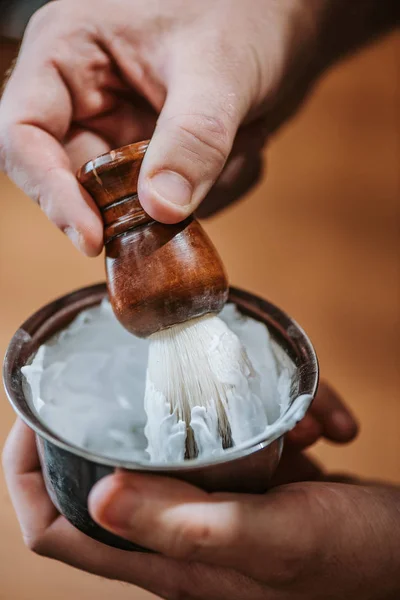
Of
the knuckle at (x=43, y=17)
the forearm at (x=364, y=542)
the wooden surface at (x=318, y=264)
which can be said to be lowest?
the wooden surface at (x=318, y=264)

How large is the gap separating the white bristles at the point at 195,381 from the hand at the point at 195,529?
0.07m

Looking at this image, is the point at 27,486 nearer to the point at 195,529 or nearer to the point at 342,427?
the point at 195,529

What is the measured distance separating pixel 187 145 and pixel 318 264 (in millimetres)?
761

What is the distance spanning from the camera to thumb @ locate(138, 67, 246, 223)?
0.55m

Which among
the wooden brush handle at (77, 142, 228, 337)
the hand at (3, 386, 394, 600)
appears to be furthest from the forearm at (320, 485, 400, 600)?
the wooden brush handle at (77, 142, 228, 337)

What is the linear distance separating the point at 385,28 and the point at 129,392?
0.86m

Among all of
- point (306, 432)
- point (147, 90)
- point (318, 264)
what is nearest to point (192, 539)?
point (306, 432)

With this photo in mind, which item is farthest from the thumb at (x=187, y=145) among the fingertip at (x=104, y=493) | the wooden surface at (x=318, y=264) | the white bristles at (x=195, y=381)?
the wooden surface at (x=318, y=264)

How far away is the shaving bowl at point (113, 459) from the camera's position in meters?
0.51

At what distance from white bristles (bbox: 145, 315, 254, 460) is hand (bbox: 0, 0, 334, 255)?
103mm

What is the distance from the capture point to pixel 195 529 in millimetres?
510

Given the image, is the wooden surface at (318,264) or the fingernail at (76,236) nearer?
the fingernail at (76,236)

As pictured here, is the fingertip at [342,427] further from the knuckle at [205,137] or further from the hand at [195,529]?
the knuckle at [205,137]

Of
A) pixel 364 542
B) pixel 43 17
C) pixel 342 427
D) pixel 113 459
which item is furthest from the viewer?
pixel 342 427
